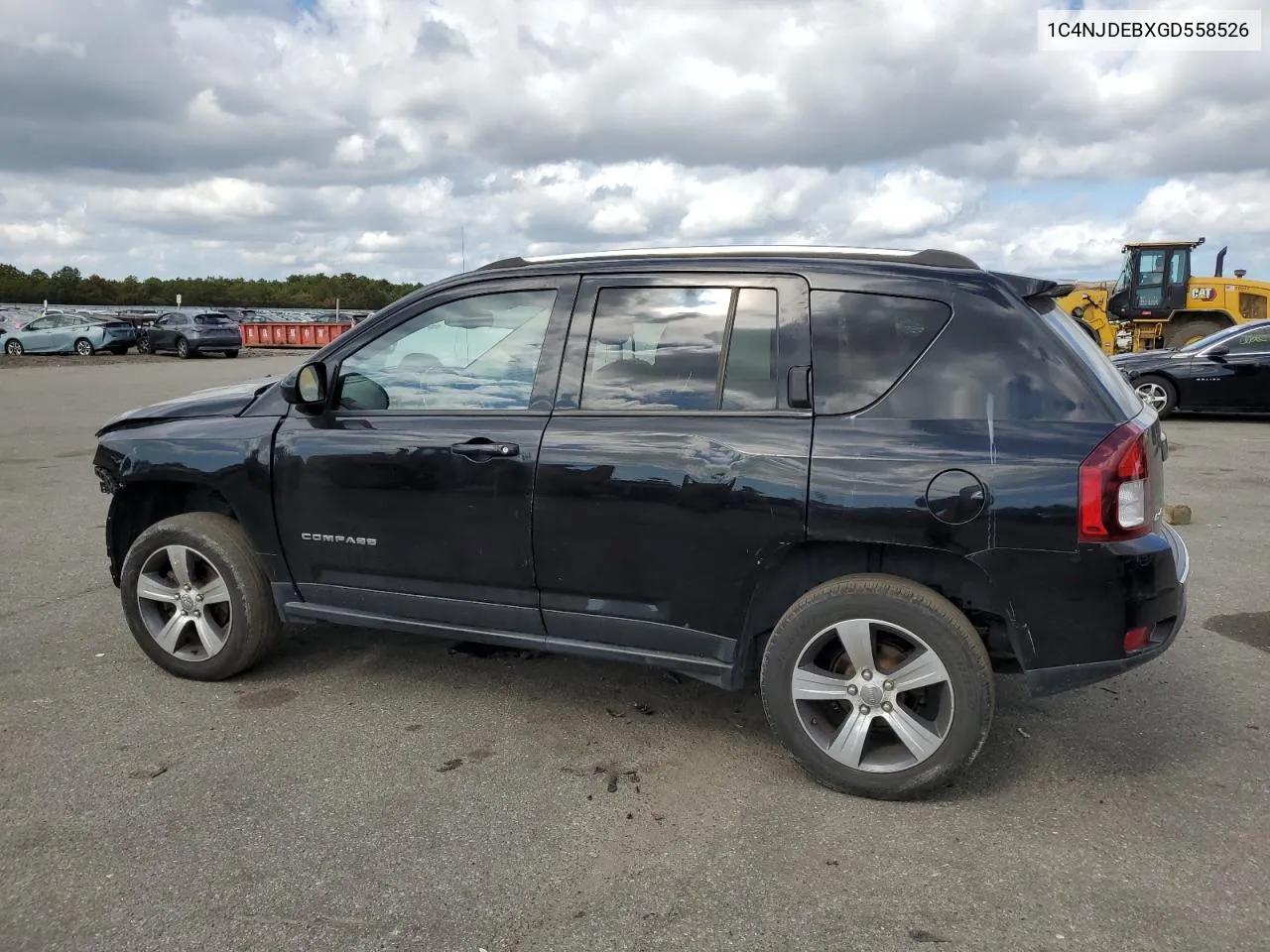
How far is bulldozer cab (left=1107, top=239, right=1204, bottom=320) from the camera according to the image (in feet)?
65.4

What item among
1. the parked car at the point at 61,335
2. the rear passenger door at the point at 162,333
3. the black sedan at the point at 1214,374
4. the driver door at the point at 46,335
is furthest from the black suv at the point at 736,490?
the driver door at the point at 46,335

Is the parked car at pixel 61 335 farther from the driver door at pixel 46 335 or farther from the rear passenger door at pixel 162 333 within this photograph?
the rear passenger door at pixel 162 333

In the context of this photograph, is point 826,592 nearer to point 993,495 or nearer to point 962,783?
point 993,495

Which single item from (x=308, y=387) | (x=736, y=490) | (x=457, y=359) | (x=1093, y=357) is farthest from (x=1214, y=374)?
(x=308, y=387)

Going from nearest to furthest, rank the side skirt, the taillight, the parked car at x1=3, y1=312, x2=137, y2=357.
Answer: the taillight < the side skirt < the parked car at x1=3, y1=312, x2=137, y2=357

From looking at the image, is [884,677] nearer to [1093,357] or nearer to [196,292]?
[1093,357]

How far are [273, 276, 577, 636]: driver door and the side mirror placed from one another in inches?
2.3

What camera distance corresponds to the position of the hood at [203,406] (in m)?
4.30

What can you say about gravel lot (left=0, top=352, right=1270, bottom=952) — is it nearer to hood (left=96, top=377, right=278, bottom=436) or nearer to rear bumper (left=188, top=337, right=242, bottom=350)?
hood (left=96, top=377, right=278, bottom=436)

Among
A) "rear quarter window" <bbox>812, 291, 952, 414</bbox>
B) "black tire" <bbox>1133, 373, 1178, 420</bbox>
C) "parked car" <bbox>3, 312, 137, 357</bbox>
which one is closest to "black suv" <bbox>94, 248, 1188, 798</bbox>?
"rear quarter window" <bbox>812, 291, 952, 414</bbox>

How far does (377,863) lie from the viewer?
9.57ft

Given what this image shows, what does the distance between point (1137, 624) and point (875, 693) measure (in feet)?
2.77

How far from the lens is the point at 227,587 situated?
13.8 feet

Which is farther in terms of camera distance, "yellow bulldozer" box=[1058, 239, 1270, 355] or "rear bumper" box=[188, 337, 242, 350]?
"rear bumper" box=[188, 337, 242, 350]
